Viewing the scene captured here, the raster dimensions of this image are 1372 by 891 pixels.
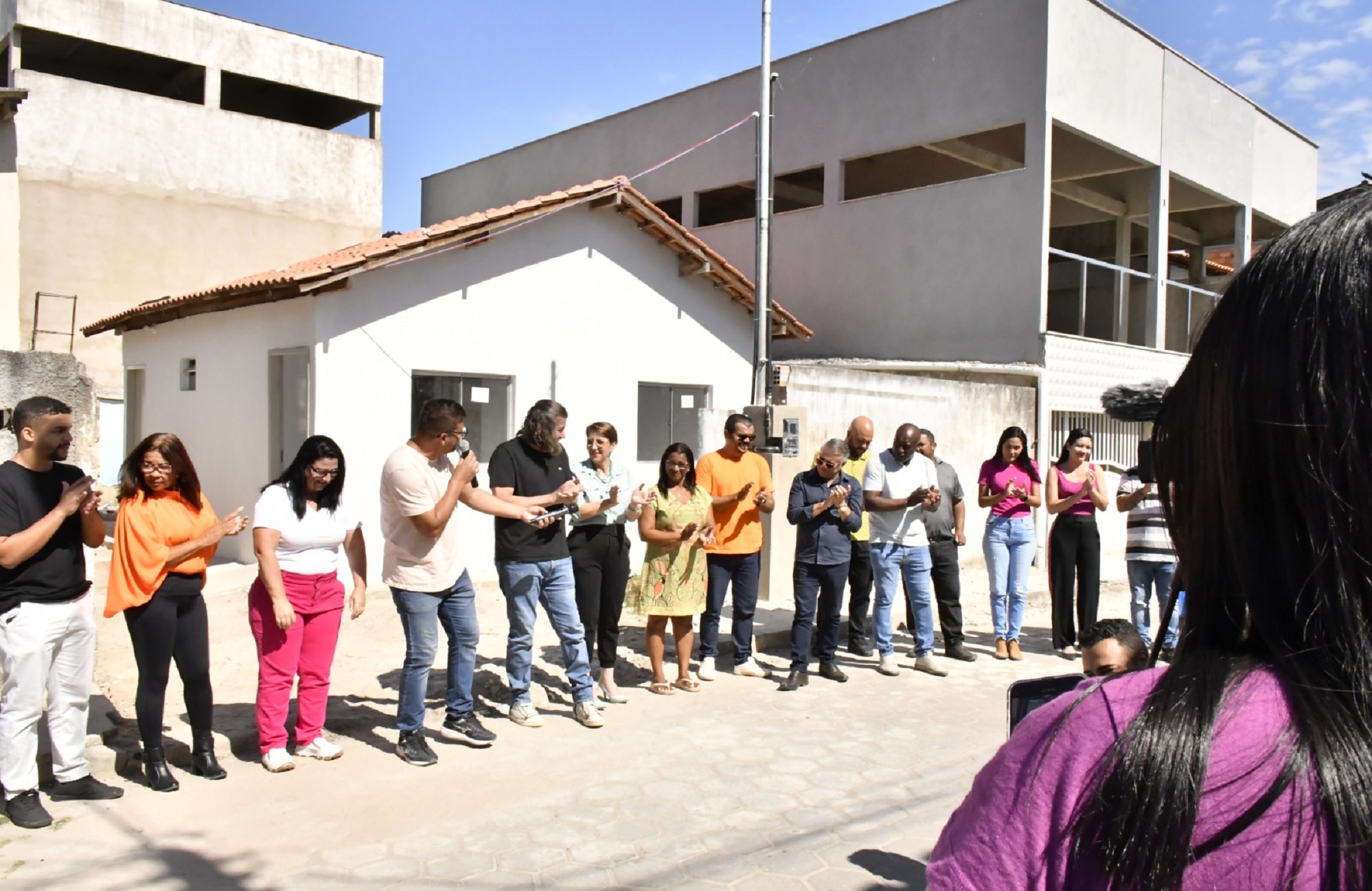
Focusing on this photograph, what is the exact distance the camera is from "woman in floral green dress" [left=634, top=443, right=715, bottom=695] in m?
6.83

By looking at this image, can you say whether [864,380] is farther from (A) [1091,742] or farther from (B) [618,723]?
(A) [1091,742]

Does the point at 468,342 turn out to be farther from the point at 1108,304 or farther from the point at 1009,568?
the point at 1108,304

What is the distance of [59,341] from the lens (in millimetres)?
18328

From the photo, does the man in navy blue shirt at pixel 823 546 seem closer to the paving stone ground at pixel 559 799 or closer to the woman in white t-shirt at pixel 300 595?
the paving stone ground at pixel 559 799

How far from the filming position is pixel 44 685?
14.5 feet

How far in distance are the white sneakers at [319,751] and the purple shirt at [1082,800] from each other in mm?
5042

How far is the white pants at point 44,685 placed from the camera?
4289 mm

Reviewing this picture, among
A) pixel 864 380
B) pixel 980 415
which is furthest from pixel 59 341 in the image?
pixel 980 415

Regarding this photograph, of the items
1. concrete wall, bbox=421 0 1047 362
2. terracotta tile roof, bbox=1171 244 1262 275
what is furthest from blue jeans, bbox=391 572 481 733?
terracotta tile roof, bbox=1171 244 1262 275

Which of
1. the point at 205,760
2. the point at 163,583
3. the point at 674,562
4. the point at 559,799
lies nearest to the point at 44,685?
the point at 163,583

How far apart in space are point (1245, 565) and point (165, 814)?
16.1 ft

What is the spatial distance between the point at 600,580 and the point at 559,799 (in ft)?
7.05

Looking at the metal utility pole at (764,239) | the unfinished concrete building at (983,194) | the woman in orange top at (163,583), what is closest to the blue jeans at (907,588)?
the metal utility pole at (764,239)

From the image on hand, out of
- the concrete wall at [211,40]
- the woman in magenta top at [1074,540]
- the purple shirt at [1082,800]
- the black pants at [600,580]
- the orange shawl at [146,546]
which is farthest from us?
the concrete wall at [211,40]
